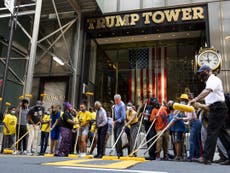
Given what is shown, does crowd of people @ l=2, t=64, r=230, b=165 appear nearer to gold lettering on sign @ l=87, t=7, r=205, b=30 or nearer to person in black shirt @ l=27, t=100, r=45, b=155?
person in black shirt @ l=27, t=100, r=45, b=155

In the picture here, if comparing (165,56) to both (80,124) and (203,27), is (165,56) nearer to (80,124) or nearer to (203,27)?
(203,27)

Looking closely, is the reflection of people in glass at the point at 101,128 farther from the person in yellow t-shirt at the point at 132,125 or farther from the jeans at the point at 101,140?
the person in yellow t-shirt at the point at 132,125

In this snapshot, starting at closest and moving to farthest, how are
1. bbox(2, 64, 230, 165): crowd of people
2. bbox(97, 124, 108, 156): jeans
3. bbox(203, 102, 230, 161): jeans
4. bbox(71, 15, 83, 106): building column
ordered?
bbox(203, 102, 230, 161): jeans < bbox(2, 64, 230, 165): crowd of people < bbox(97, 124, 108, 156): jeans < bbox(71, 15, 83, 106): building column

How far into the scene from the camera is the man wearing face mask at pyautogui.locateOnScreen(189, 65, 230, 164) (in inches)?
157

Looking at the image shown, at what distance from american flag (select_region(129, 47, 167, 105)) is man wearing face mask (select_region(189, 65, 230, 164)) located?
10.9 meters

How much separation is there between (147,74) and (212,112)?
11864 millimetres

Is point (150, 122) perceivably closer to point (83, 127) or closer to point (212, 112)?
point (83, 127)

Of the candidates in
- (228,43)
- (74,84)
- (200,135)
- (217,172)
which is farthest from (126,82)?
(217,172)

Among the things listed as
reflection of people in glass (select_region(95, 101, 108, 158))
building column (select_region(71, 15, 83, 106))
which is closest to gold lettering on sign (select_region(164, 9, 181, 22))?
building column (select_region(71, 15, 83, 106))

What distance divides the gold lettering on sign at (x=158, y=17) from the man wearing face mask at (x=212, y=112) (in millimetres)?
9838

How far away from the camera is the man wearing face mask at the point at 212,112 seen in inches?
157

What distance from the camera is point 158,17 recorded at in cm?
1367

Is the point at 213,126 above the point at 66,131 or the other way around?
above

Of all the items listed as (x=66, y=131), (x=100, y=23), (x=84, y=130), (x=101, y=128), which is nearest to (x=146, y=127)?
(x=101, y=128)
